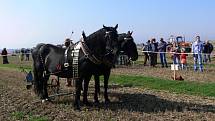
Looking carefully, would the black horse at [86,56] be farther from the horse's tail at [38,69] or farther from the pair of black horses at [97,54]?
the horse's tail at [38,69]

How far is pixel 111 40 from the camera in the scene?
419 inches

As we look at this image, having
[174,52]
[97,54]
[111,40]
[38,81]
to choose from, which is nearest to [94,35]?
[97,54]

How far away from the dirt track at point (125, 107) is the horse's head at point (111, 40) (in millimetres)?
1595

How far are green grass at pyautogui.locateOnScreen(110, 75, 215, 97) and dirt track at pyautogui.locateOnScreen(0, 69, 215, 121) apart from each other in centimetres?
106

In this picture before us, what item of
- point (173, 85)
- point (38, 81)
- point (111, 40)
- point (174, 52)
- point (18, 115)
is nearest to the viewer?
point (18, 115)

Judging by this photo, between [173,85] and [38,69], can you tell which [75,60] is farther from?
[173,85]

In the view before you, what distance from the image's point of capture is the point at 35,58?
42.9 ft

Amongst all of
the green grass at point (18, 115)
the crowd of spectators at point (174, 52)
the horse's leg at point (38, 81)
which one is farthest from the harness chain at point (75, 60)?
the crowd of spectators at point (174, 52)

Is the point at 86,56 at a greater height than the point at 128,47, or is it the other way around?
the point at 128,47

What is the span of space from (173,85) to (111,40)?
20.2ft

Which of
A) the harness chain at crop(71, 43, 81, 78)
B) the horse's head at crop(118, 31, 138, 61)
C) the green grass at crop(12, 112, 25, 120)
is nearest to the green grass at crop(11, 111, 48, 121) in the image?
the green grass at crop(12, 112, 25, 120)

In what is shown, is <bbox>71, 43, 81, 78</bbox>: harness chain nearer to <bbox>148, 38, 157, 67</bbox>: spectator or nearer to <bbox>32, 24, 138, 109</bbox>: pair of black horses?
<bbox>32, 24, 138, 109</bbox>: pair of black horses

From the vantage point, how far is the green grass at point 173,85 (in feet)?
47.6

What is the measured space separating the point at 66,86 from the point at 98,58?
6017mm
